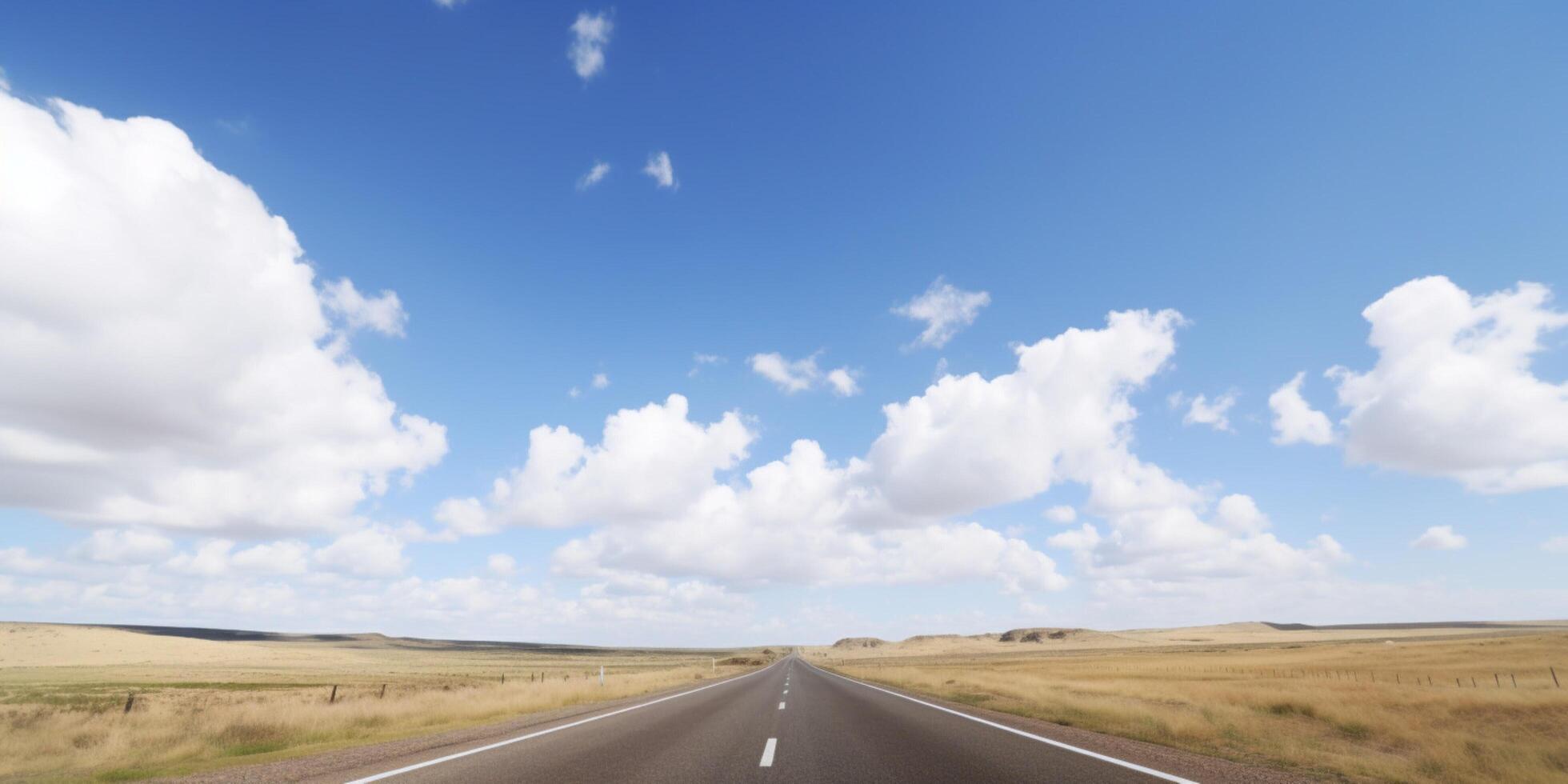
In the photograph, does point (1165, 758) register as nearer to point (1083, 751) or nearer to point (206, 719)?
point (1083, 751)

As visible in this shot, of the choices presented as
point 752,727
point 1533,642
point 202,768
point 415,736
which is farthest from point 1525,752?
point 1533,642

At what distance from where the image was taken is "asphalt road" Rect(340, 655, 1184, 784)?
8234 mm

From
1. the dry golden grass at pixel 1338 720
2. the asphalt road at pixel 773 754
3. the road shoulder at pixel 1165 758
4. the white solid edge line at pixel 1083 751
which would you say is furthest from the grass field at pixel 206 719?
the dry golden grass at pixel 1338 720

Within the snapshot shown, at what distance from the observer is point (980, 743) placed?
1098 cm

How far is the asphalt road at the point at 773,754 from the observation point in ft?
27.0

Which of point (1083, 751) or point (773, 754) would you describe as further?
point (1083, 751)

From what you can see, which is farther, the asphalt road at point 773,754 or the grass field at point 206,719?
the grass field at point 206,719

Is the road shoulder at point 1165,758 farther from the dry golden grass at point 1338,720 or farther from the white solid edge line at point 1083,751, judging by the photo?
the dry golden grass at point 1338,720

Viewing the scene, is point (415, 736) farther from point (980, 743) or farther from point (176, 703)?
point (176, 703)

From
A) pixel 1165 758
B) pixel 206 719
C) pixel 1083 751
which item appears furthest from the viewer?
pixel 206 719

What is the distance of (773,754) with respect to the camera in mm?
9906

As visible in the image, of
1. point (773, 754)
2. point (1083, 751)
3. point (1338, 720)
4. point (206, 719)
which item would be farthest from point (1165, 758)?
point (206, 719)

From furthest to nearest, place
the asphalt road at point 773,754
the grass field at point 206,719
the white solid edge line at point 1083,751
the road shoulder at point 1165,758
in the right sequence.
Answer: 1. the grass field at point 206,719
2. the road shoulder at point 1165,758
3. the asphalt road at point 773,754
4. the white solid edge line at point 1083,751

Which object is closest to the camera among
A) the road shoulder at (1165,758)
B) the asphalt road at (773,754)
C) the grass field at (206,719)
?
the asphalt road at (773,754)
